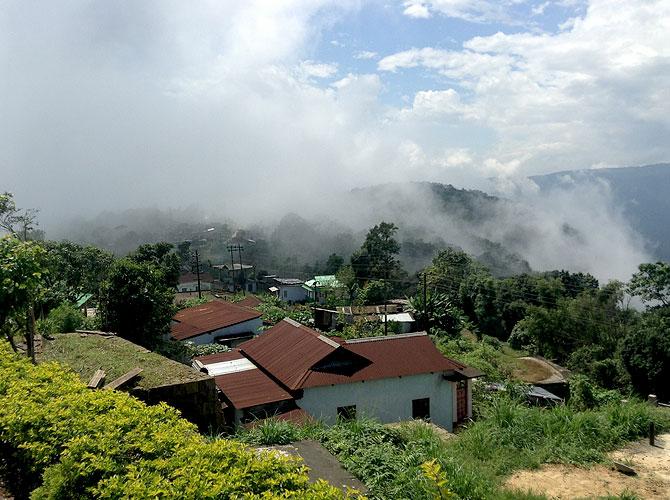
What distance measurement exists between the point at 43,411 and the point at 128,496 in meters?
1.75

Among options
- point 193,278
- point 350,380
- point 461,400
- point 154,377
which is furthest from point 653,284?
point 193,278

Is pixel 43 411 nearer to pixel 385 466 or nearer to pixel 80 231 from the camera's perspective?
pixel 385 466

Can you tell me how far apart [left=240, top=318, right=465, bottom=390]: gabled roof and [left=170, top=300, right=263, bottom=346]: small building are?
870 centimetres

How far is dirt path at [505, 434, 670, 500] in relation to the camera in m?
7.21

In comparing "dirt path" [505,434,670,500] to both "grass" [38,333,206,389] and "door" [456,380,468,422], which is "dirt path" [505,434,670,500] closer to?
"grass" [38,333,206,389]

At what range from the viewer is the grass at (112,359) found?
348 inches

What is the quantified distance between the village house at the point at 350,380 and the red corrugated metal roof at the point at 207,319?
28.7ft

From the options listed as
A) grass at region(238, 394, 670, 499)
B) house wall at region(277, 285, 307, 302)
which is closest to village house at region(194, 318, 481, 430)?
grass at region(238, 394, 670, 499)

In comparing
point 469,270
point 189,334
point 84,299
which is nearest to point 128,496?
point 189,334

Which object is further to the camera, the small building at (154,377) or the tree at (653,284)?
the tree at (653,284)

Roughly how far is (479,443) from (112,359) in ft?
22.6

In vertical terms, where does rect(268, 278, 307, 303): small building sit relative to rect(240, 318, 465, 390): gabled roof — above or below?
below

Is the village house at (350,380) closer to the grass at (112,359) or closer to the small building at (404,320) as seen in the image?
the grass at (112,359)

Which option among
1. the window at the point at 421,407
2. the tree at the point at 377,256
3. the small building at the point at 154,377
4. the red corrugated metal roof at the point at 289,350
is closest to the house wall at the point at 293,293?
the tree at the point at 377,256
